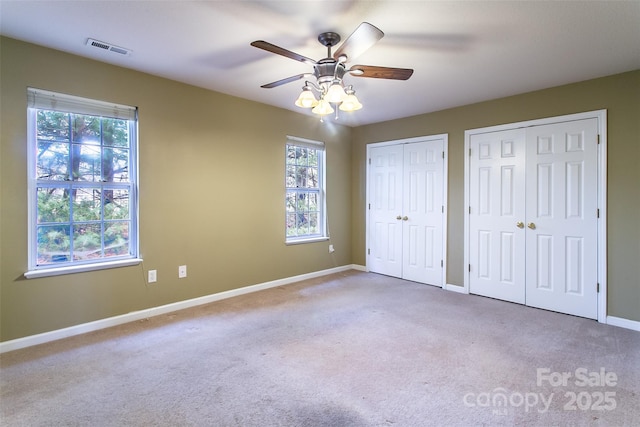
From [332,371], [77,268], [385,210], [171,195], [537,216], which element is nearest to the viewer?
[332,371]

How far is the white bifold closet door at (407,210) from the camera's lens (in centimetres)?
445

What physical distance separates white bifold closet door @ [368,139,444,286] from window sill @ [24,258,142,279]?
338 centimetres

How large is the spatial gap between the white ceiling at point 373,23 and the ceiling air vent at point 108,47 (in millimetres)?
65

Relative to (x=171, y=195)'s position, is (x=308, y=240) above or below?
below

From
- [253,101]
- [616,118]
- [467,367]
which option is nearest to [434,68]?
[616,118]

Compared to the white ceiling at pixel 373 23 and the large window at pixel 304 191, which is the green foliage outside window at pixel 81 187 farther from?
the large window at pixel 304 191

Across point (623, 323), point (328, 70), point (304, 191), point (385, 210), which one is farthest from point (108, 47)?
point (623, 323)

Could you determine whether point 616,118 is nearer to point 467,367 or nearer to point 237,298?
Result: point 467,367

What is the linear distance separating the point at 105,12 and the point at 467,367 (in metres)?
3.49

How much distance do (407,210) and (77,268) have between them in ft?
13.0

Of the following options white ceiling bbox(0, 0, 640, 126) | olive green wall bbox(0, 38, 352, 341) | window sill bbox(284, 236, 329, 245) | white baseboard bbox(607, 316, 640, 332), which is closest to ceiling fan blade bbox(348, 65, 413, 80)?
white ceiling bbox(0, 0, 640, 126)

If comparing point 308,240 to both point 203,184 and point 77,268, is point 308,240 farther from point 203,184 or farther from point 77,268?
point 77,268

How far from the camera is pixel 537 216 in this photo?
11.8 ft

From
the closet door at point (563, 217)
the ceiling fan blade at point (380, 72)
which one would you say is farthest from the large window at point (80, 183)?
the closet door at point (563, 217)
